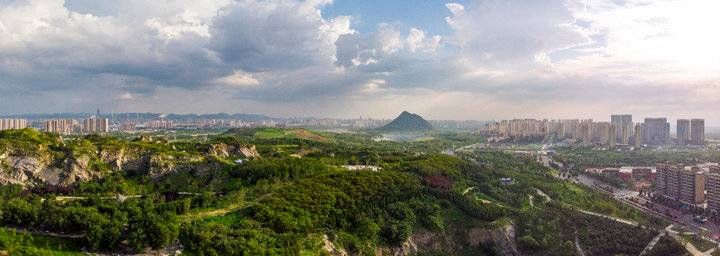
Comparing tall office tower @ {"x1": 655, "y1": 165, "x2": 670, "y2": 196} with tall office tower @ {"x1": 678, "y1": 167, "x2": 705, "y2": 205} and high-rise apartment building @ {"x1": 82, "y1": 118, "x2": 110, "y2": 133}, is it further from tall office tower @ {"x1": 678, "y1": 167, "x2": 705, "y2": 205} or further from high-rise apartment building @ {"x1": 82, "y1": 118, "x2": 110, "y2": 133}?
high-rise apartment building @ {"x1": 82, "y1": 118, "x2": 110, "y2": 133}

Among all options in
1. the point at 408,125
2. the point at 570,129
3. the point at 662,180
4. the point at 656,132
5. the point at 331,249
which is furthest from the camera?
the point at 408,125

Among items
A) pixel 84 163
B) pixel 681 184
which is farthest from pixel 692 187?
pixel 84 163

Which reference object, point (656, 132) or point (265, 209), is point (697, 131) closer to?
point (656, 132)

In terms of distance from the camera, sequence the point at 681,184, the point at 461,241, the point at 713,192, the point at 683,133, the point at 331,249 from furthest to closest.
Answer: the point at 683,133 → the point at 681,184 → the point at 713,192 → the point at 461,241 → the point at 331,249

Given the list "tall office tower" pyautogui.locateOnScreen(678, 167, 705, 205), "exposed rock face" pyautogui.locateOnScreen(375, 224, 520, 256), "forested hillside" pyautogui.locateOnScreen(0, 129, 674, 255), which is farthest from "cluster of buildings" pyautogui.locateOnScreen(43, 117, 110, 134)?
"tall office tower" pyautogui.locateOnScreen(678, 167, 705, 205)

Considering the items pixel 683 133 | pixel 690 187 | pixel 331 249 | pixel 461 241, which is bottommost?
pixel 461 241

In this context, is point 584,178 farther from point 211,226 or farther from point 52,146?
point 52,146
